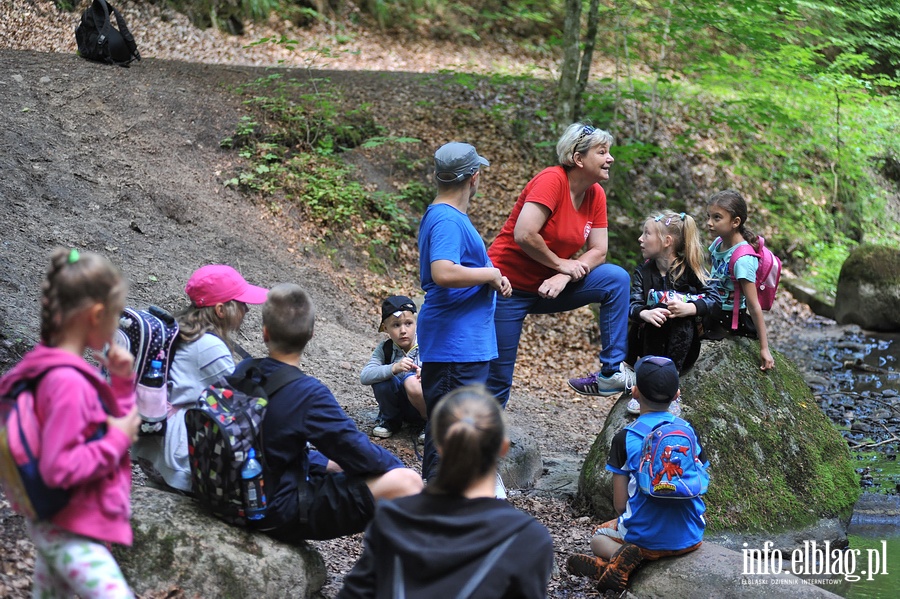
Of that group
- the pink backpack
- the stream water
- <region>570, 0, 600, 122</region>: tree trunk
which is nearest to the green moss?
the stream water

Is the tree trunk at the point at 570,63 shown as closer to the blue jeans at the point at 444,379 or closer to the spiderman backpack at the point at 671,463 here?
the blue jeans at the point at 444,379

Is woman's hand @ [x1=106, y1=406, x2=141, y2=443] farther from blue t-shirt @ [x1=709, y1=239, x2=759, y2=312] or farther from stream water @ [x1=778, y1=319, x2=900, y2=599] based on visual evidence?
stream water @ [x1=778, y1=319, x2=900, y2=599]

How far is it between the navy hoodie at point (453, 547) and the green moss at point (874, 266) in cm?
1301

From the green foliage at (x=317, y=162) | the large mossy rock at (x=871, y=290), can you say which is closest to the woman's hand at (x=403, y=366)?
the green foliage at (x=317, y=162)

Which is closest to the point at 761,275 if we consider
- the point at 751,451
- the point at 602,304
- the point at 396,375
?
the point at 602,304

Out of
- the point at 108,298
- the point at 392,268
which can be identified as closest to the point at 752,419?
the point at 108,298

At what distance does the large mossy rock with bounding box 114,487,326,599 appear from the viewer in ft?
10.9

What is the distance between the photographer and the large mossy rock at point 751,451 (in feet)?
18.7

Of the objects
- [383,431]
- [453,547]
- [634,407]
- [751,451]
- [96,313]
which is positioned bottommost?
[383,431]

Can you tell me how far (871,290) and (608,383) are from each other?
10.1 m

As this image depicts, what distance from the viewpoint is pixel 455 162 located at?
4.33 meters

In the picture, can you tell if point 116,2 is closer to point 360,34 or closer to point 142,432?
point 360,34

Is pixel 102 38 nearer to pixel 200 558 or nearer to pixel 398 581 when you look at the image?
pixel 200 558

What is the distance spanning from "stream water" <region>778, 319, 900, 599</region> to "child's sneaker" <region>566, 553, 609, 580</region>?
5.77ft
